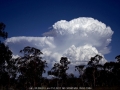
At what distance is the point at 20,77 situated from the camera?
67125 mm

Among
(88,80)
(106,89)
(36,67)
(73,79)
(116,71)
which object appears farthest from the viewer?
(73,79)

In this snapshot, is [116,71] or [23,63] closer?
[23,63]

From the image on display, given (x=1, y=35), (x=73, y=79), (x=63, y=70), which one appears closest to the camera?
(x=1, y=35)

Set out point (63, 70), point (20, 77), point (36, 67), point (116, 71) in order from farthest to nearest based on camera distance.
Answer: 1. point (116, 71)
2. point (63, 70)
3. point (20, 77)
4. point (36, 67)

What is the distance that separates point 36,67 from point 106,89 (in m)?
25.9

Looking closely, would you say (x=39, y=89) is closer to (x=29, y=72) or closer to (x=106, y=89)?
(x=29, y=72)

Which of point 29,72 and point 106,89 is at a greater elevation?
point 29,72

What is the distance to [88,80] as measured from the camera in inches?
3780

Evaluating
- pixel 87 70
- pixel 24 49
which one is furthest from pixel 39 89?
pixel 87 70

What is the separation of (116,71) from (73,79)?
107 ft

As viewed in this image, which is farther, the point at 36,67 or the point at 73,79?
the point at 73,79

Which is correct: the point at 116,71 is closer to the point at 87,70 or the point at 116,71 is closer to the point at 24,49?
the point at 87,70

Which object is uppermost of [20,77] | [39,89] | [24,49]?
[24,49]

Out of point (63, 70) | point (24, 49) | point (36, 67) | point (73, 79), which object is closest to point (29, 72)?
point (36, 67)
